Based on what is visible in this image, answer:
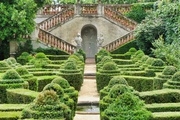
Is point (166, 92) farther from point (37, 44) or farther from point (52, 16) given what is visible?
point (52, 16)

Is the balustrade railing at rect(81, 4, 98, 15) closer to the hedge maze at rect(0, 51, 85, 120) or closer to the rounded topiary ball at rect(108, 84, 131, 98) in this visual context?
the hedge maze at rect(0, 51, 85, 120)

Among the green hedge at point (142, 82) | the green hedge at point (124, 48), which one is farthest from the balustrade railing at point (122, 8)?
the green hedge at point (142, 82)

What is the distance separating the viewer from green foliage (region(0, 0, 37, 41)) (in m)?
28.9

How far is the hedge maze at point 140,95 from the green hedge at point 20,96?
2.40 metres

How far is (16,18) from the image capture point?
2878cm

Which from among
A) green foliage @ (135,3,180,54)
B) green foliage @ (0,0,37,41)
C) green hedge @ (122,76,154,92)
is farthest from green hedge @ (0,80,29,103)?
green foliage @ (135,3,180,54)

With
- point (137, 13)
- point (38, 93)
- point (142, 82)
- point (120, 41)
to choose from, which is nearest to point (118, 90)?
point (38, 93)

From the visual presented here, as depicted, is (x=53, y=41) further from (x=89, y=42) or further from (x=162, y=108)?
(x=162, y=108)

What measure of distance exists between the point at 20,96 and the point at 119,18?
26522 millimetres

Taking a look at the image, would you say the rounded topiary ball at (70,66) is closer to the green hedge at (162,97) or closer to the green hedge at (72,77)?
the green hedge at (72,77)

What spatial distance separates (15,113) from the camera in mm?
10727

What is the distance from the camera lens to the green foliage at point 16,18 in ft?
94.8

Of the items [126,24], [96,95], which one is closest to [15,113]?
[96,95]

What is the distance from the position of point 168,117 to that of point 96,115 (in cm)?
553
